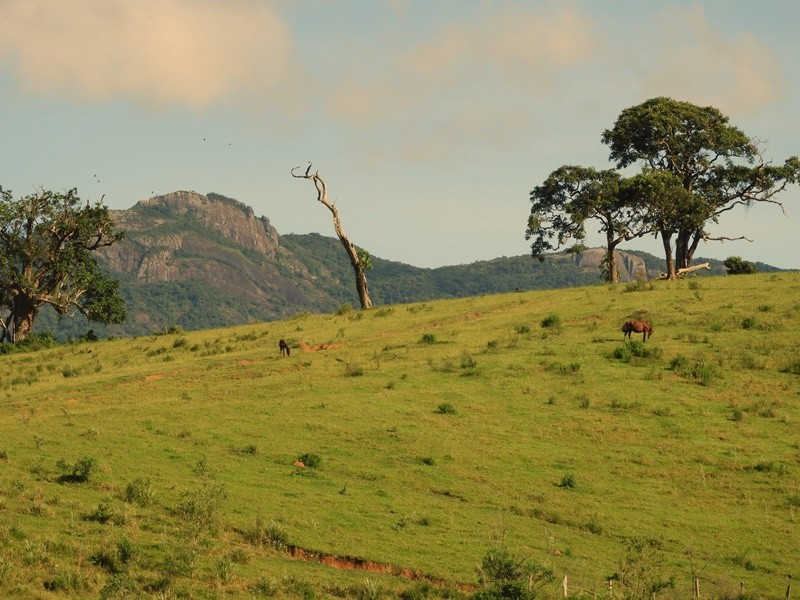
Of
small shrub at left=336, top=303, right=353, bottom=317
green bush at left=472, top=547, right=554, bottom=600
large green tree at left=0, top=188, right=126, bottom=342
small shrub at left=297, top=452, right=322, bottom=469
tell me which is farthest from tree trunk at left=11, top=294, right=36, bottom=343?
green bush at left=472, top=547, right=554, bottom=600

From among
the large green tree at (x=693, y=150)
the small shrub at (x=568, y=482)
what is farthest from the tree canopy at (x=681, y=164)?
the small shrub at (x=568, y=482)

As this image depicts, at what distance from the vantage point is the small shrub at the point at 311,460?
3020 centimetres

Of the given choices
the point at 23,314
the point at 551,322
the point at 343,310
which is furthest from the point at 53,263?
the point at 551,322

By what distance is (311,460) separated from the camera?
99.5ft

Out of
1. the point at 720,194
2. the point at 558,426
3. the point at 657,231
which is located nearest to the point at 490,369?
the point at 558,426

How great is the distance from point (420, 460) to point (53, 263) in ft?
155

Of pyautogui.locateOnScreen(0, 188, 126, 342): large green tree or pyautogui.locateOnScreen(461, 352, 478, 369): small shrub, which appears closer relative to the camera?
pyautogui.locateOnScreen(461, 352, 478, 369): small shrub

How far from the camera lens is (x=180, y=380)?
41844 mm

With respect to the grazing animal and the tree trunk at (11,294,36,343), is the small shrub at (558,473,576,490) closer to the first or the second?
the grazing animal

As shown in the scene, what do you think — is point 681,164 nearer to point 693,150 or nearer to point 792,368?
point 693,150

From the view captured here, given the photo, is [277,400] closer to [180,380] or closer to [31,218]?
[180,380]

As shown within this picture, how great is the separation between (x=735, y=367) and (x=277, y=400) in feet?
54.9

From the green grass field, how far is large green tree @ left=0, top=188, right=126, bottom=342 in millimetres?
19947

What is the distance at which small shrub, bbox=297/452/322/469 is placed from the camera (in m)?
30.2
